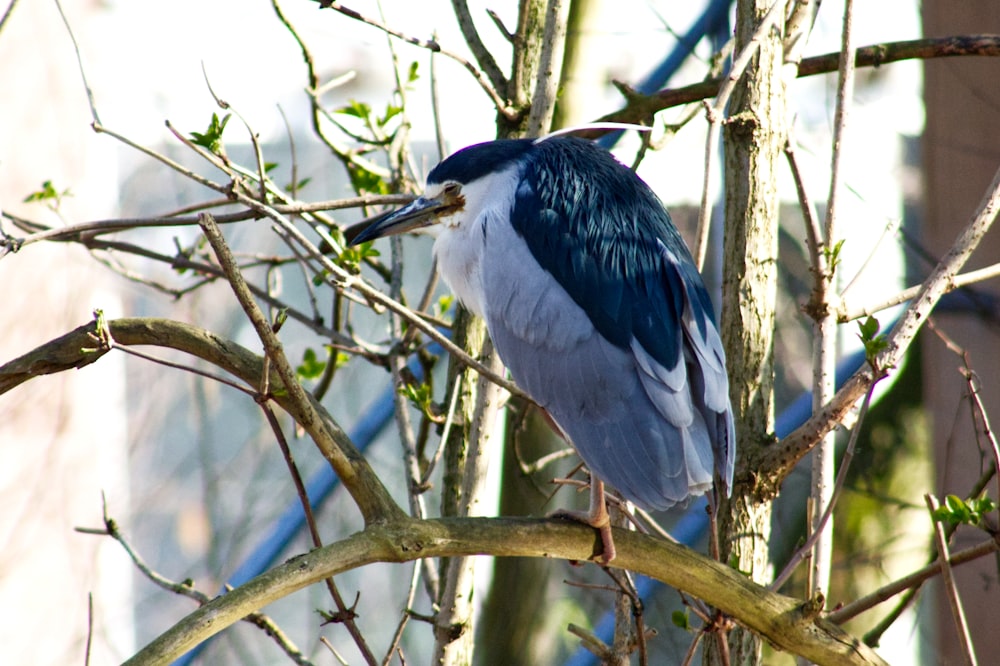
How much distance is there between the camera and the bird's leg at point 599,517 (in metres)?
1.08

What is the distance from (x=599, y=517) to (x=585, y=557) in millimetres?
52

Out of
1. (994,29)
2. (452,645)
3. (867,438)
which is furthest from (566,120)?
(452,645)

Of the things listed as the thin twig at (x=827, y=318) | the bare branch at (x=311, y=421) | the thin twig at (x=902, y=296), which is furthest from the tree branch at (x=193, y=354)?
the thin twig at (x=902, y=296)

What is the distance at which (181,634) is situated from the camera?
2.54 feet

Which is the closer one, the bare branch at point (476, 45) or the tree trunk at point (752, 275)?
the tree trunk at point (752, 275)

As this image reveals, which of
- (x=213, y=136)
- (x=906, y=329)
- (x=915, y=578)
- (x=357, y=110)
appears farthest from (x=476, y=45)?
(x=915, y=578)

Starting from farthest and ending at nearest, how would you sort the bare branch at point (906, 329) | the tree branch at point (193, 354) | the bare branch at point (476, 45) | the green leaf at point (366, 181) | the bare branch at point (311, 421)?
the green leaf at point (366, 181), the bare branch at point (476, 45), the bare branch at point (906, 329), the tree branch at point (193, 354), the bare branch at point (311, 421)

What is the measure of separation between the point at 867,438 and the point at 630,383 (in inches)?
66.3

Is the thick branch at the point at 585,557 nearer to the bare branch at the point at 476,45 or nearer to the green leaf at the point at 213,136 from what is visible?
the green leaf at the point at 213,136

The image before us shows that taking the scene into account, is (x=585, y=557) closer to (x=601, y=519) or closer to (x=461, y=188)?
(x=601, y=519)

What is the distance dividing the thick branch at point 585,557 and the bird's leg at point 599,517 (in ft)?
0.04

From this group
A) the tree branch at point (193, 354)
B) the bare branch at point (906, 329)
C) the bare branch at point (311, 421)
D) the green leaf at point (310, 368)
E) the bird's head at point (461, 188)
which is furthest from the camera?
the green leaf at point (310, 368)

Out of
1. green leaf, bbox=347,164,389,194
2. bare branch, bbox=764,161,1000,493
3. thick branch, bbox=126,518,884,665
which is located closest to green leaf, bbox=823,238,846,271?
bare branch, bbox=764,161,1000,493

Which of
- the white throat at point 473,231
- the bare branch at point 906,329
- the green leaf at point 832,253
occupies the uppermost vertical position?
the white throat at point 473,231
